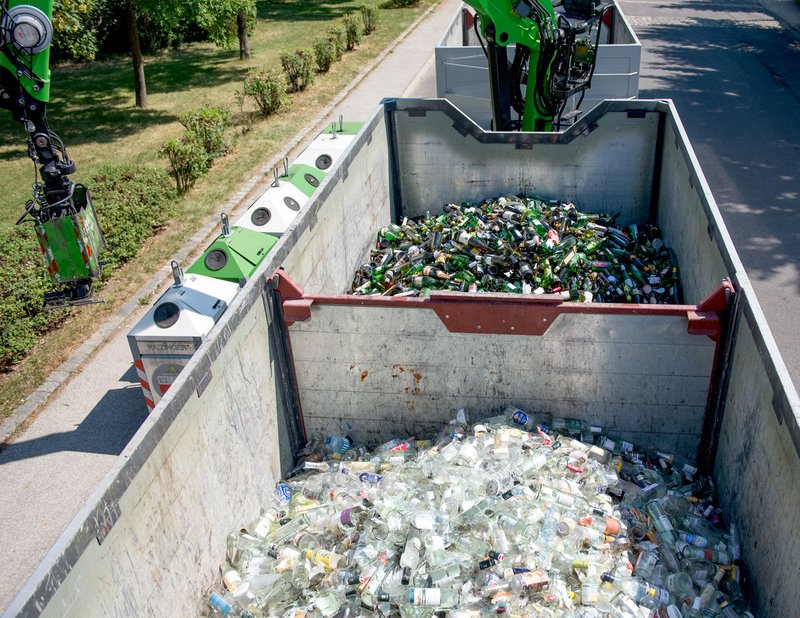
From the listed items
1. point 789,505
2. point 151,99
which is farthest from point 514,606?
point 151,99

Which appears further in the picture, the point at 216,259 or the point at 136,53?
the point at 136,53

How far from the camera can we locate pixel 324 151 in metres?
9.05

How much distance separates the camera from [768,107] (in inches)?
554

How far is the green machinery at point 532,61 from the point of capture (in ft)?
23.0

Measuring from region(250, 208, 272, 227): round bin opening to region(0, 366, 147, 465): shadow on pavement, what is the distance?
201 centimetres

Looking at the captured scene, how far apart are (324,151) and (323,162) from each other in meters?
0.34

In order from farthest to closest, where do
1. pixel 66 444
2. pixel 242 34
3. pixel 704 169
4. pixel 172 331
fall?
pixel 242 34 < pixel 704 169 < pixel 66 444 < pixel 172 331

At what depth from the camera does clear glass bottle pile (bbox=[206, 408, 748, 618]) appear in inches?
139

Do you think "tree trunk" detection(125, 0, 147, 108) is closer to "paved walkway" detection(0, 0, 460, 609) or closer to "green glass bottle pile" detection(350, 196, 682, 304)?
"paved walkway" detection(0, 0, 460, 609)

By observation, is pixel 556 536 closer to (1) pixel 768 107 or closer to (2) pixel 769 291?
(2) pixel 769 291

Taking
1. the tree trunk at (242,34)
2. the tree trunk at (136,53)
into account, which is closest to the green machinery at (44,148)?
the tree trunk at (136,53)

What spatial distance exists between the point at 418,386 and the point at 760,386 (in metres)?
1.94

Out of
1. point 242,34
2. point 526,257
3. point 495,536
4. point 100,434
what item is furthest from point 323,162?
point 242,34

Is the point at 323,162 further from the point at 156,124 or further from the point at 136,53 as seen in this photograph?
the point at 136,53
